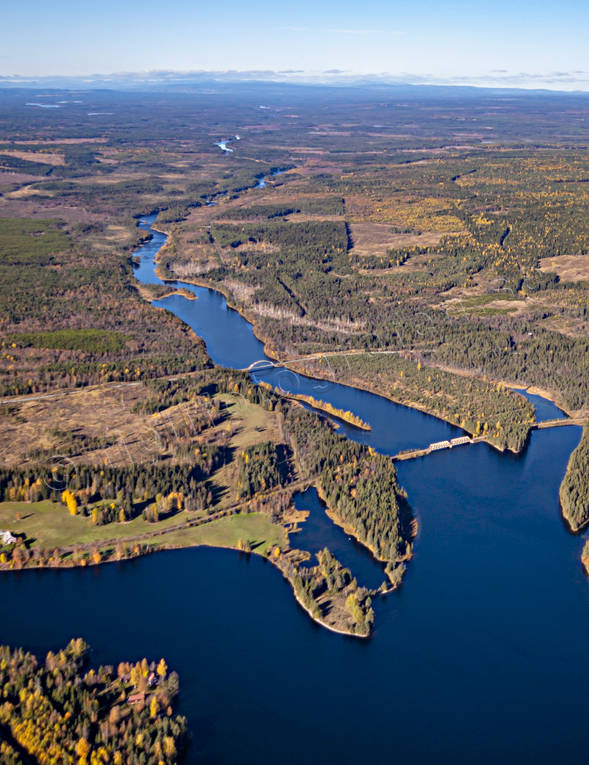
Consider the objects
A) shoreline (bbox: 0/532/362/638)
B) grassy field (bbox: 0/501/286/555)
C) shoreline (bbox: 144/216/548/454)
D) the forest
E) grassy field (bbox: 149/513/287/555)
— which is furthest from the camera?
shoreline (bbox: 144/216/548/454)

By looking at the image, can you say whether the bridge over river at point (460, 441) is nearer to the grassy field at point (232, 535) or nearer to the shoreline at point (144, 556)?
the grassy field at point (232, 535)

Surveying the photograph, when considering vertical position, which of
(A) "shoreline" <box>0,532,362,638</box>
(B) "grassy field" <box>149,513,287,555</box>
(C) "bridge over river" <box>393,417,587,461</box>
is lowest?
(A) "shoreline" <box>0,532,362,638</box>

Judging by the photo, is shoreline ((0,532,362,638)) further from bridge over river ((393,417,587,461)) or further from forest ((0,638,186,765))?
bridge over river ((393,417,587,461))

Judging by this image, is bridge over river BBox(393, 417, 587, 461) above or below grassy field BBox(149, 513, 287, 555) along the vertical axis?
above

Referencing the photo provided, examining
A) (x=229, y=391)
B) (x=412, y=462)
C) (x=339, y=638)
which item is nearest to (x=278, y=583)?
(x=339, y=638)

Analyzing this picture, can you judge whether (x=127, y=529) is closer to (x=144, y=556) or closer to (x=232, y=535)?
(x=144, y=556)

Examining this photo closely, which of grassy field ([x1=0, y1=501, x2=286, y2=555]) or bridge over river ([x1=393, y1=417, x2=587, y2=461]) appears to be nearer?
grassy field ([x1=0, y1=501, x2=286, y2=555])

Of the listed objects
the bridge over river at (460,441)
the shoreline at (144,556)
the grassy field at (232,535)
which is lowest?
the shoreline at (144,556)

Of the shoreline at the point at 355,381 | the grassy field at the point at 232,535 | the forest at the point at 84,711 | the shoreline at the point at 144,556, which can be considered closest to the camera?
the forest at the point at 84,711

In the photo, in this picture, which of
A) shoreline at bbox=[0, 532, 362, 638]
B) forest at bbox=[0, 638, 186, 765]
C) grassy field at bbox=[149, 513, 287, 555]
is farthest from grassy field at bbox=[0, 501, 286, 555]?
forest at bbox=[0, 638, 186, 765]

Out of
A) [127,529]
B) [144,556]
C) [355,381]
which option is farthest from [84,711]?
[355,381]

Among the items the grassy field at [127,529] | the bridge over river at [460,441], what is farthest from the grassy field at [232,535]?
the bridge over river at [460,441]

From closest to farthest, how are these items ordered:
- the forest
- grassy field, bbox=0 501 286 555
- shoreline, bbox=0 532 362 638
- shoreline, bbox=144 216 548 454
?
the forest → shoreline, bbox=0 532 362 638 → grassy field, bbox=0 501 286 555 → shoreline, bbox=144 216 548 454
